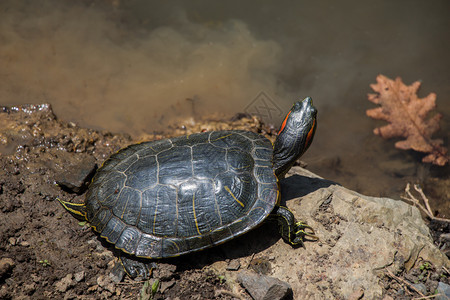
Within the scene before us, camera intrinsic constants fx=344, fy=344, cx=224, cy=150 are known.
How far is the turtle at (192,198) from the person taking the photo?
4.02m

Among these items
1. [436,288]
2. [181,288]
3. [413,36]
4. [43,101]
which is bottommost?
[181,288]

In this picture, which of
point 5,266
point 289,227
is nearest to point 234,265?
point 289,227

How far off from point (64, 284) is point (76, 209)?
3.20 ft

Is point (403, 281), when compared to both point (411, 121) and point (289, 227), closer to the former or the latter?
point (289, 227)

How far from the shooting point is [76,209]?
4.54m

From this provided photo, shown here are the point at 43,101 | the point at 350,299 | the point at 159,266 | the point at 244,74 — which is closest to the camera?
the point at 350,299

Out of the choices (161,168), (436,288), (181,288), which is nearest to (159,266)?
(181,288)

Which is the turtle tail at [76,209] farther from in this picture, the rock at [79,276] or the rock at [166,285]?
the rock at [166,285]

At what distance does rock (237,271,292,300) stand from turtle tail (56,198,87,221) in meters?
2.19

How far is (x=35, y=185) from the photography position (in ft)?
16.2

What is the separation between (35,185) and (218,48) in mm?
4650

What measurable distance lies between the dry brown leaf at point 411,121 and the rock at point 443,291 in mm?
3427

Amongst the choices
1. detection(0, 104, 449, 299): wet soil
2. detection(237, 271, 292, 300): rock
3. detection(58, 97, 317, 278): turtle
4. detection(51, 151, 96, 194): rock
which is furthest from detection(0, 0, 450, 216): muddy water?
detection(237, 271, 292, 300): rock

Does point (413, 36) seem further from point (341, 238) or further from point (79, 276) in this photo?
point (79, 276)
